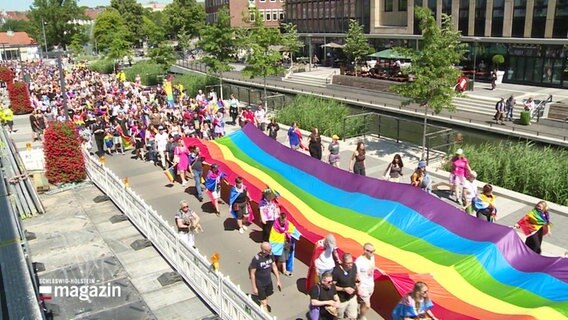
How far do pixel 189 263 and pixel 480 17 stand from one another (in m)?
39.9

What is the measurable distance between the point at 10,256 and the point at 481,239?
10700 mm

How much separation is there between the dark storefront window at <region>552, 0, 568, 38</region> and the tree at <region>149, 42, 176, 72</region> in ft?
102

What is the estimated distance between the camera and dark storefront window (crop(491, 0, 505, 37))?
134 feet

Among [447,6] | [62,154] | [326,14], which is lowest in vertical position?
[62,154]

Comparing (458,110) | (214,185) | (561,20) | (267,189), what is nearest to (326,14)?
(561,20)

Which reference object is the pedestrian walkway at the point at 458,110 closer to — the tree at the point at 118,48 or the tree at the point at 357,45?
the tree at the point at 357,45

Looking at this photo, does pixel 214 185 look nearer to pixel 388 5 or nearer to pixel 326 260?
pixel 326 260

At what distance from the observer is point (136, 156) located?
21.8m

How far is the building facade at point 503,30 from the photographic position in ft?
123

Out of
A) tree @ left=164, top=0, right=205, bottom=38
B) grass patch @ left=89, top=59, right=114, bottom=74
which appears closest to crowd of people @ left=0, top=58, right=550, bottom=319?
grass patch @ left=89, top=59, right=114, bottom=74

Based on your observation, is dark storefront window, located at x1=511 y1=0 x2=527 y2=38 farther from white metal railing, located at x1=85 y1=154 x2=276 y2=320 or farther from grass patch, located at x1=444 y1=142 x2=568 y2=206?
white metal railing, located at x1=85 y1=154 x2=276 y2=320

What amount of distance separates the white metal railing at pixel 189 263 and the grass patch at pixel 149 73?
35.4 metres

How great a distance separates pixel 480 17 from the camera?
141ft

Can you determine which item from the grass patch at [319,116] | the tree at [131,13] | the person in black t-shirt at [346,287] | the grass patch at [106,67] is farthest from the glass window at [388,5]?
the tree at [131,13]
